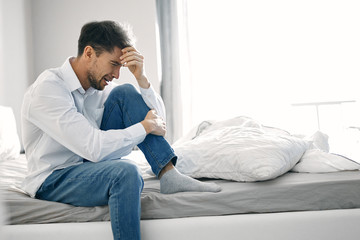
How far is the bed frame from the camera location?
122cm

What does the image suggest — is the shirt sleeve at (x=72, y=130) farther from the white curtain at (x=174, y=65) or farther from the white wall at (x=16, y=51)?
the white curtain at (x=174, y=65)

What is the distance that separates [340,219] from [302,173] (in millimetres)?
251

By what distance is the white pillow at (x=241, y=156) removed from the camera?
51.2 inches

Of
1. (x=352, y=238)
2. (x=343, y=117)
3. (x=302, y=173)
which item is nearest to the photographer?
(x=352, y=238)

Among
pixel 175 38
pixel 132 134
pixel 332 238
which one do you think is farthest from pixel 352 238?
pixel 175 38

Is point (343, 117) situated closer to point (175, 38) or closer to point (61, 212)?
point (175, 38)

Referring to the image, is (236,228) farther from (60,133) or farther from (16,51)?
(16,51)

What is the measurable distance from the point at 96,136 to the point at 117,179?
0.17 meters

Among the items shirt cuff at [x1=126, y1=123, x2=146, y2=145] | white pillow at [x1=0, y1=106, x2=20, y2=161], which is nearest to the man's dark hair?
shirt cuff at [x1=126, y1=123, x2=146, y2=145]

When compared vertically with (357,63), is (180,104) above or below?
below

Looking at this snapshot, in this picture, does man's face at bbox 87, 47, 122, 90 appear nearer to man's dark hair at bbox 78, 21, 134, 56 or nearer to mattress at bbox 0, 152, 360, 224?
man's dark hair at bbox 78, 21, 134, 56

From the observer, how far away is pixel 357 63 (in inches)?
155

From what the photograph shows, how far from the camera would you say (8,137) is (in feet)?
8.27

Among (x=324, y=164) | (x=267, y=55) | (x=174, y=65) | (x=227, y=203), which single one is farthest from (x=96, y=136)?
(x=267, y=55)
